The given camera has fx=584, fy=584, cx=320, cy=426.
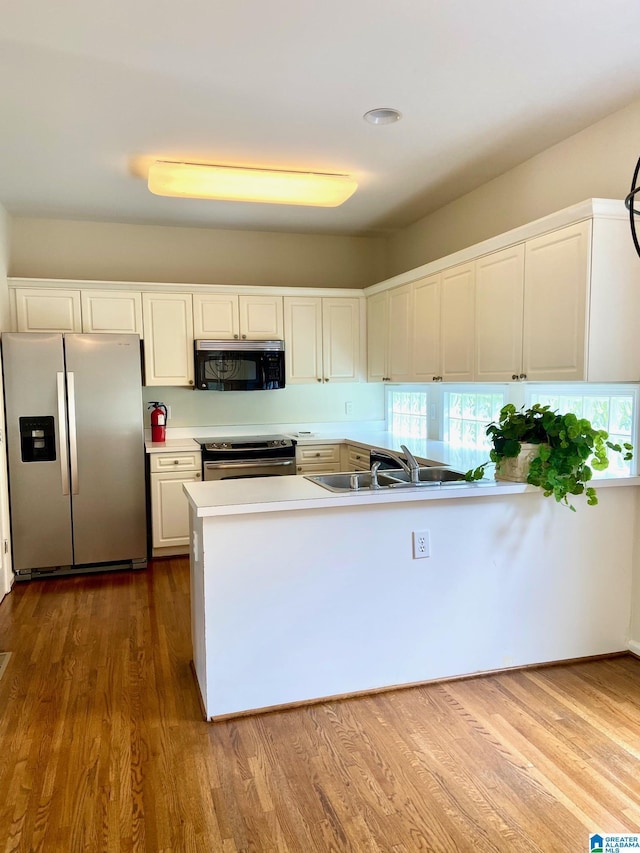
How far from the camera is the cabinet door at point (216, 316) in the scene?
184 inches

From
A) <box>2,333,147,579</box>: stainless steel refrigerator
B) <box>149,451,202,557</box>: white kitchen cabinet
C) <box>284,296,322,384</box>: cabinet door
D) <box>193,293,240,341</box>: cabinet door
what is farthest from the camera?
<box>284,296,322,384</box>: cabinet door

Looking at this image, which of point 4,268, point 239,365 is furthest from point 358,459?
point 4,268

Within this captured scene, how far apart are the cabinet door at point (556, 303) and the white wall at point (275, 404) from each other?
2.50 m

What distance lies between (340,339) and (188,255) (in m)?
1.48

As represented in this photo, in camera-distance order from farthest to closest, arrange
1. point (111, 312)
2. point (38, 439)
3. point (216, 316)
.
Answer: point (216, 316), point (111, 312), point (38, 439)

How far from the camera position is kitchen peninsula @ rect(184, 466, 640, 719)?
2338 millimetres

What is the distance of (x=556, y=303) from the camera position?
8.91 feet

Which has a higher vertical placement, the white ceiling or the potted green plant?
the white ceiling

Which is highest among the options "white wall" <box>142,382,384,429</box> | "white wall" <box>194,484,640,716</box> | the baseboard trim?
"white wall" <box>142,382,384,429</box>

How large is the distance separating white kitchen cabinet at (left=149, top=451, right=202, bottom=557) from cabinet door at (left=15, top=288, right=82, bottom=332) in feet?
3.90

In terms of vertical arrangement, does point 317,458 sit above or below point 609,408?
below

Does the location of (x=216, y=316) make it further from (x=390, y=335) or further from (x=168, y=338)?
(x=390, y=335)

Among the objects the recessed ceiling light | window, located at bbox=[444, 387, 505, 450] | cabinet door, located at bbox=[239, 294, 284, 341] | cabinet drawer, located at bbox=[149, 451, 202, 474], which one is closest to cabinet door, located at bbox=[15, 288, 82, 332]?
cabinet drawer, located at bbox=[149, 451, 202, 474]

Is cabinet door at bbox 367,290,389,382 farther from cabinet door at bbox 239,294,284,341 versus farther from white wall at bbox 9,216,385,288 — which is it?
cabinet door at bbox 239,294,284,341
